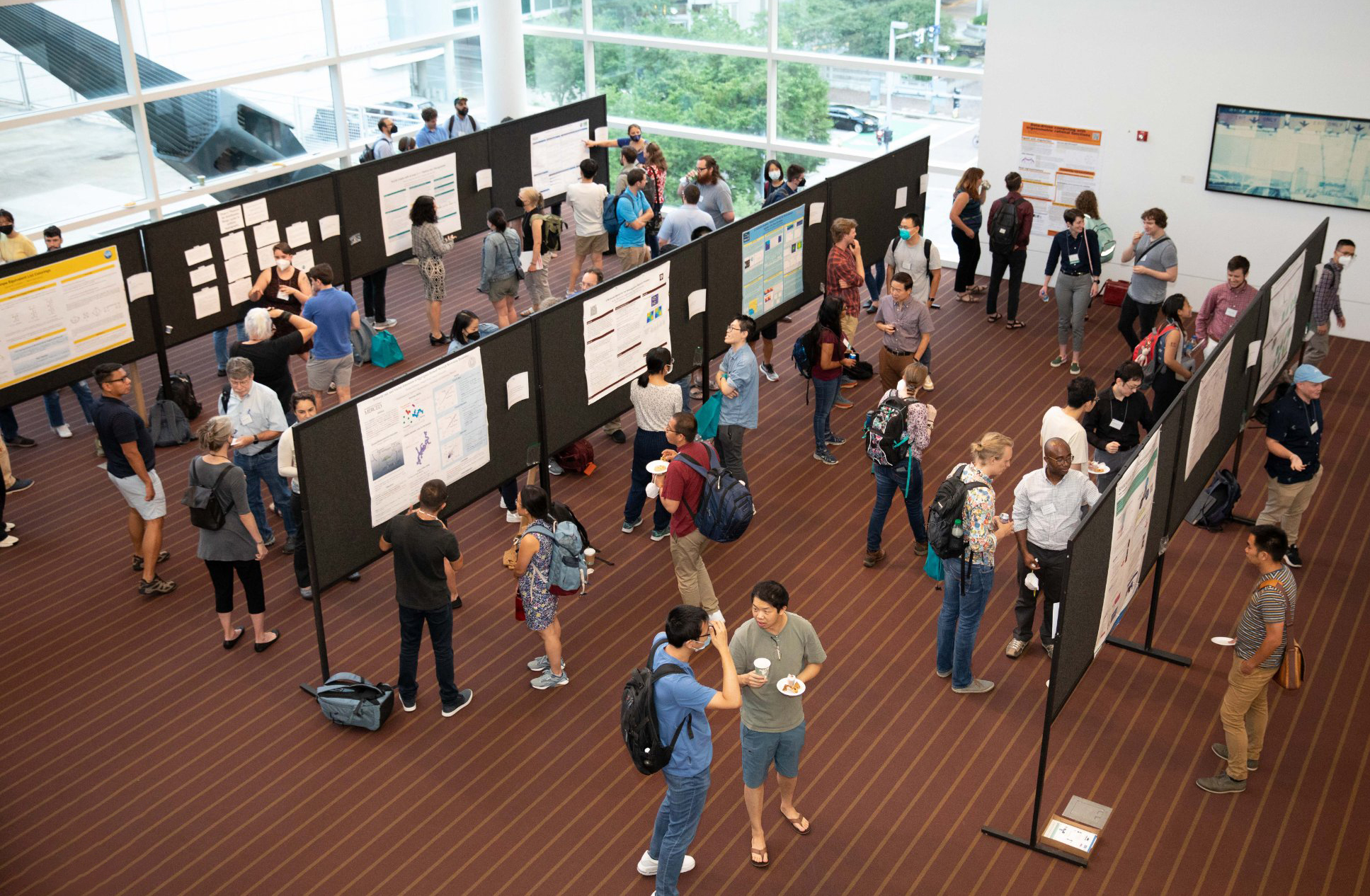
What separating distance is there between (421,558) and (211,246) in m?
4.78

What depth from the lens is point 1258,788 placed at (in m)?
6.16

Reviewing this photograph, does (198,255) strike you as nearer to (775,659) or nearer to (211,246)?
(211,246)

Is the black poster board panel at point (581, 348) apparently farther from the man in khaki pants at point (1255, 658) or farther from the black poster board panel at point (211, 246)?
the man in khaki pants at point (1255, 658)

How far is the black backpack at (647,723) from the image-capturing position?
488 cm

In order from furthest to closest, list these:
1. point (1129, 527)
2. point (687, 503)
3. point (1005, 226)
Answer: point (1005, 226), point (687, 503), point (1129, 527)

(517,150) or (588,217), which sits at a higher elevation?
(517,150)

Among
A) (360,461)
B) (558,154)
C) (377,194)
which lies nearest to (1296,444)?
(360,461)

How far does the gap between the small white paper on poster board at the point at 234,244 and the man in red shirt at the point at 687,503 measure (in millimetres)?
4691

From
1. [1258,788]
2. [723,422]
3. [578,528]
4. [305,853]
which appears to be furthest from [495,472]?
[1258,788]

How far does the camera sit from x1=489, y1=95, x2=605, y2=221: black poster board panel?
12.5 m

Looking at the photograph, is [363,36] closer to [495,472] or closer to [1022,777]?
[495,472]

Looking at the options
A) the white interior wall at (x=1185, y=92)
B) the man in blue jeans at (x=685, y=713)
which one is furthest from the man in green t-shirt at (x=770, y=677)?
the white interior wall at (x=1185, y=92)

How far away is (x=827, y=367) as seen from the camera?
8984mm

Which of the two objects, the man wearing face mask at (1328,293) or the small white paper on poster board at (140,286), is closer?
the small white paper on poster board at (140,286)
